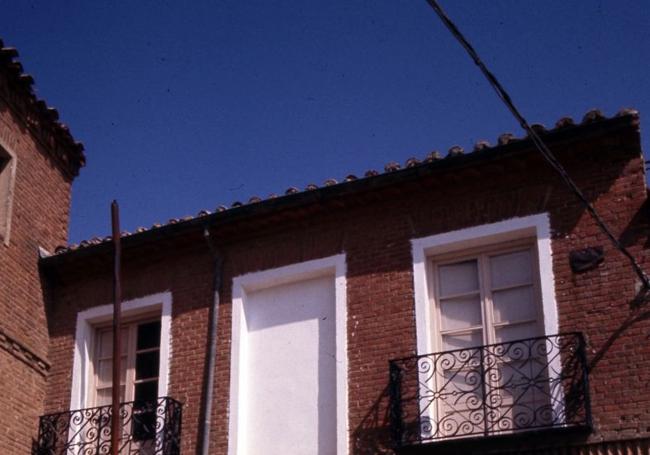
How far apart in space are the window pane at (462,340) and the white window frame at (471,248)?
126 millimetres

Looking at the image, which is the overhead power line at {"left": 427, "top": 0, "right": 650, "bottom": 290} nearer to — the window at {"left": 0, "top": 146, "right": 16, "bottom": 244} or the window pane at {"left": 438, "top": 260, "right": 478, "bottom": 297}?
the window pane at {"left": 438, "top": 260, "right": 478, "bottom": 297}

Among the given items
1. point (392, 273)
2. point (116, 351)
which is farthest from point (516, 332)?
point (116, 351)

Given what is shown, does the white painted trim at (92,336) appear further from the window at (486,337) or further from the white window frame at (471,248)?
the white window frame at (471,248)

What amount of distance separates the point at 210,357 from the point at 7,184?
3684mm

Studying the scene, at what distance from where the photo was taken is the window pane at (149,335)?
1488cm

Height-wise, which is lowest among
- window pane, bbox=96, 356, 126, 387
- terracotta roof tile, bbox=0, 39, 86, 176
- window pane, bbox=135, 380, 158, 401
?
window pane, bbox=135, 380, 158, 401

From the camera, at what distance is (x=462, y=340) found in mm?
12938

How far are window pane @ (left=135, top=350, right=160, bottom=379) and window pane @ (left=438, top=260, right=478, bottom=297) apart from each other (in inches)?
152

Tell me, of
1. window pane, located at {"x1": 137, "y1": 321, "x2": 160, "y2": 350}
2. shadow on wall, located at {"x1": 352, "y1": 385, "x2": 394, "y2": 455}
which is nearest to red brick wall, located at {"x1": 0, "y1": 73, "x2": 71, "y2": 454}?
window pane, located at {"x1": 137, "y1": 321, "x2": 160, "y2": 350}

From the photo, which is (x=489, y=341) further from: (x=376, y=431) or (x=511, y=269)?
(x=376, y=431)

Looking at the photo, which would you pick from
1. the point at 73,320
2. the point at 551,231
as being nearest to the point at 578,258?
the point at 551,231

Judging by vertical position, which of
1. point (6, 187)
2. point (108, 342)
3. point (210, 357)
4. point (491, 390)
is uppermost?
point (6, 187)

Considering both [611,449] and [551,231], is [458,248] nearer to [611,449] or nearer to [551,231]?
[551,231]

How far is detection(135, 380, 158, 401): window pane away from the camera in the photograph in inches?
569
